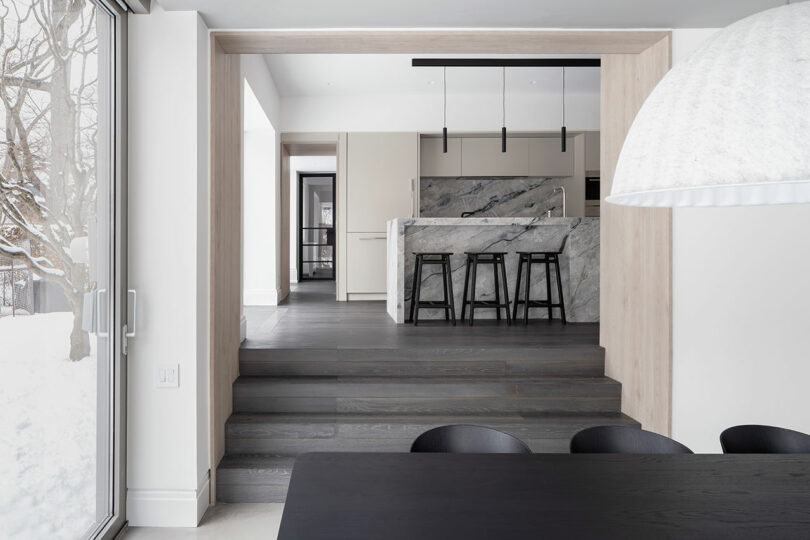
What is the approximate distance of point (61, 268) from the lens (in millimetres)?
2021

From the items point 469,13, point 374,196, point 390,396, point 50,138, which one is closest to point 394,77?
point 374,196

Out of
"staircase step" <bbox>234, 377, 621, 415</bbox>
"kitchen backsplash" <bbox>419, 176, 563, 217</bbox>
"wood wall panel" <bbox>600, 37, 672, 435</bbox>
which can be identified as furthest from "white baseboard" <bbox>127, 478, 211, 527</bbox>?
"kitchen backsplash" <bbox>419, 176, 563, 217</bbox>

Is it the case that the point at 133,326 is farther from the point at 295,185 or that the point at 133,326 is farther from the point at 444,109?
the point at 295,185

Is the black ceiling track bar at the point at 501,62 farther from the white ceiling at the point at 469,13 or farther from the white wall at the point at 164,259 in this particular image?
the white wall at the point at 164,259

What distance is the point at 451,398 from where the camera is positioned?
3197 millimetres

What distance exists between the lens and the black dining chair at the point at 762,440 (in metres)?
1.78

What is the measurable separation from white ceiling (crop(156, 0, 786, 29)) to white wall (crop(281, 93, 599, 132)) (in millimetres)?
3983

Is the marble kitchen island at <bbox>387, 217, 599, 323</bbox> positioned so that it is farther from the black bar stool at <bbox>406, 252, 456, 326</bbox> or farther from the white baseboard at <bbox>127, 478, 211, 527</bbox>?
the white baseboard at <bbox>127, 478, 211, 527</bbox>

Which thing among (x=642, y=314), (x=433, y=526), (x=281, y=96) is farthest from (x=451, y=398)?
(x=281, y=96)

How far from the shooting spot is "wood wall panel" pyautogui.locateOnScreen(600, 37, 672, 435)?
289 centimetres

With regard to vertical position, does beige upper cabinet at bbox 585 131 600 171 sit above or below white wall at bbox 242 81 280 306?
above

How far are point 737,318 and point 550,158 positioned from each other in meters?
4.43

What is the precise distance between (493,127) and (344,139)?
6.14ft

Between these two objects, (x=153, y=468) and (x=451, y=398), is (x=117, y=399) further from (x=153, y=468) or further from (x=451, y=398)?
(x=451, y=398)
